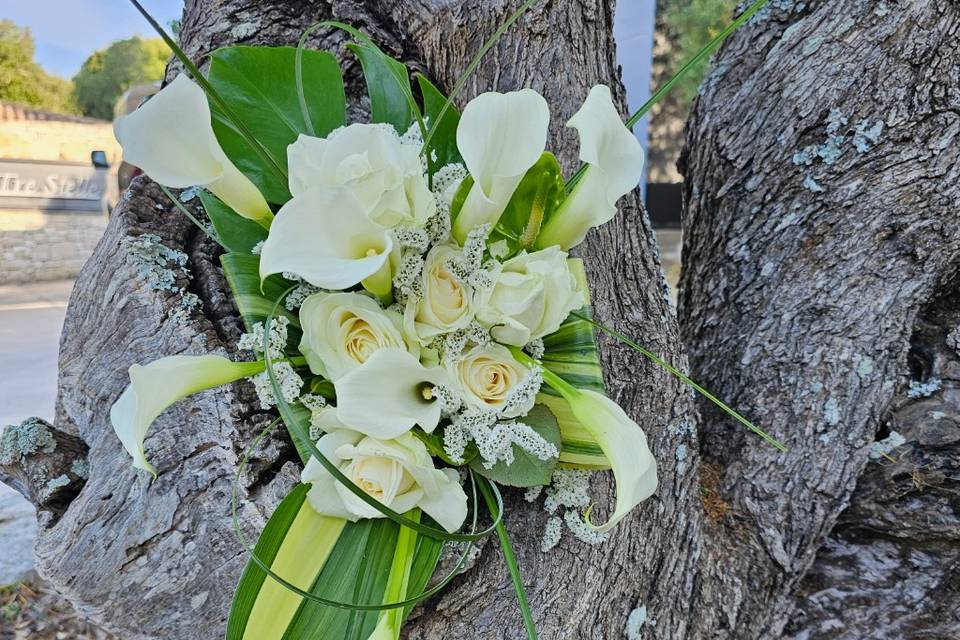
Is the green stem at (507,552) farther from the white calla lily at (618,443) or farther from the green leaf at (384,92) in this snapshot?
the green leaf at (384,92)

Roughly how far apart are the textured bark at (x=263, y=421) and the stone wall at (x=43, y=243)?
675 cm

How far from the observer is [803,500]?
0.85m

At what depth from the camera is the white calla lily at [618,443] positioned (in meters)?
0.44

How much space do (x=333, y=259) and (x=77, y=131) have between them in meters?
8.05

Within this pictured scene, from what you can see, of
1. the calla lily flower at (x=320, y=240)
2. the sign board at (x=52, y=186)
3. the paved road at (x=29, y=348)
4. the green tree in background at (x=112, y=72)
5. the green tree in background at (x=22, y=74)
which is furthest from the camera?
the green tree in background at (x=112, y=72)

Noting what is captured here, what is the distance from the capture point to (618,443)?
47cm

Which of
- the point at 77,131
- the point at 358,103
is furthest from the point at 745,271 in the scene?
the point at 77,131

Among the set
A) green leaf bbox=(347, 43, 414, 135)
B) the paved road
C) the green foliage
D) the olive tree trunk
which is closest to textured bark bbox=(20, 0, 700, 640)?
the olive tree trunk

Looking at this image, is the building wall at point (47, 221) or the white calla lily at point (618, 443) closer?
the white calla lily at point (618, 443)

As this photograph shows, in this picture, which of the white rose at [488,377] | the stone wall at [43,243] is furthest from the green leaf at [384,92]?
the stone wall at [43,243]

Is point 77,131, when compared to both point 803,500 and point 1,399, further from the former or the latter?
point 803,500

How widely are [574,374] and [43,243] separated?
24.5ft

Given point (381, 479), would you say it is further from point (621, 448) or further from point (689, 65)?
point (689, 65)

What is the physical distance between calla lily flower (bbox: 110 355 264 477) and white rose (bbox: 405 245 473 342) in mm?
151
